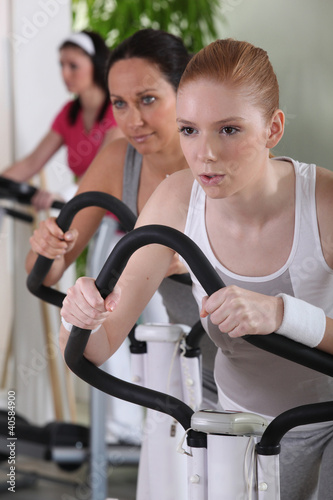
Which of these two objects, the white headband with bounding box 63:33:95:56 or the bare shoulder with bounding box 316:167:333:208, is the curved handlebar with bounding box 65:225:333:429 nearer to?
the bare shoulder with bounding box 316:167:333:208

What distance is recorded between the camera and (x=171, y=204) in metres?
0.92

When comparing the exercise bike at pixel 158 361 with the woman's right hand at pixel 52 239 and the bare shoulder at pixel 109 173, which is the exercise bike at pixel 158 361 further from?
the bare shoulder at pixel 109 173

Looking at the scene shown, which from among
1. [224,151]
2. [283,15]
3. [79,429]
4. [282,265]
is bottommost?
[79,429]

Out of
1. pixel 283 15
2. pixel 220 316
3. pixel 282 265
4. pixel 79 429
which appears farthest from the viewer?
pixel 79 429

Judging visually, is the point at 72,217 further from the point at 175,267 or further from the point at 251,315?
the point at 251,315

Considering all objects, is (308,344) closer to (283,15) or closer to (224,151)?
(224,151)

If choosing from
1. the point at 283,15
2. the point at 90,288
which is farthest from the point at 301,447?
the point at 283,15

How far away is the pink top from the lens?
7.85 ft

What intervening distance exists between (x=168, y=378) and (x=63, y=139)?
1619mm

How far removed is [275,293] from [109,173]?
50cm

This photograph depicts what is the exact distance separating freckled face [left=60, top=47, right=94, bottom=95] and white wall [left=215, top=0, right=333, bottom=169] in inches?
56.3

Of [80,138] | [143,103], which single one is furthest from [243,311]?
[80,138]

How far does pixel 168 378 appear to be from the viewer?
1073 mm

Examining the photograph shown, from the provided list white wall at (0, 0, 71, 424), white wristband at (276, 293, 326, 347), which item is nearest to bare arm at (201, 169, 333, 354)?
Result: white wristband at (276, 293, 326, 347)
